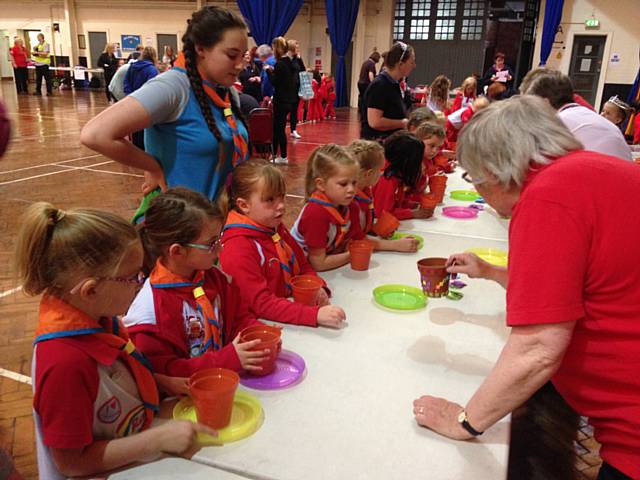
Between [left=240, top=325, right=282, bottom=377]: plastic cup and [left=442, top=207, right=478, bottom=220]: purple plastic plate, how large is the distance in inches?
85.6

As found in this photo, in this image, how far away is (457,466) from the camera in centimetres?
115

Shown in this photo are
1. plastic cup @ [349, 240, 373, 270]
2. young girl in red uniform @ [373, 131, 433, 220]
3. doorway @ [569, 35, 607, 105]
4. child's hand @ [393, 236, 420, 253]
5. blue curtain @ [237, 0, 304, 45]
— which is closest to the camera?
plastic cup @ [349, 240, 373, 270]

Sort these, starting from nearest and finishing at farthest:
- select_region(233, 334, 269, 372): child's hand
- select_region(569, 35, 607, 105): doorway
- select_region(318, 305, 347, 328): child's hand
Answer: select_region(233, 334, 269, 372): child's hand < select_region(318, 305, 347, 328): child's hand < select_region(569, 35, 607, 105): doorway

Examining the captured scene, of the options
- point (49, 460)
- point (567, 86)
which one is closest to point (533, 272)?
point (49, 460)

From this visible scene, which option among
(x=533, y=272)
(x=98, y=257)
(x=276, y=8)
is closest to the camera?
(x=533, y=272)

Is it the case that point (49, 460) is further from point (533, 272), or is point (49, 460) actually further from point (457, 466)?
point (533, 272)

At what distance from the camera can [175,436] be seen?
3.77ft

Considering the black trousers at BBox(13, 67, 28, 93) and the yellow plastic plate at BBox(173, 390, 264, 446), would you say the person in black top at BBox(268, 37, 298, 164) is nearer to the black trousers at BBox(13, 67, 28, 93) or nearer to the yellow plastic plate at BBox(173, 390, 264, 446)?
the yellow plastic plate at BBox(173, 390, 264, 446)

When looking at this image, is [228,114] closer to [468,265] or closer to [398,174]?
[468,265]

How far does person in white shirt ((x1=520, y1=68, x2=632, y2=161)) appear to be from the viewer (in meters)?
2.72

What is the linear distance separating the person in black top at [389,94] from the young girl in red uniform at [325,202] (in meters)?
1.66

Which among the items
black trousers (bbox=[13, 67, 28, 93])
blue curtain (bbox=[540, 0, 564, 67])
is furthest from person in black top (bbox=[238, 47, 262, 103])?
black trousers (bbox=[13, 67, 28, 93])

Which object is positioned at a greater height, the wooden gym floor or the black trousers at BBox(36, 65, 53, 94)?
the black trousers at BBox(36, 65, 53, 94)

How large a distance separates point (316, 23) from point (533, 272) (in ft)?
61.3
